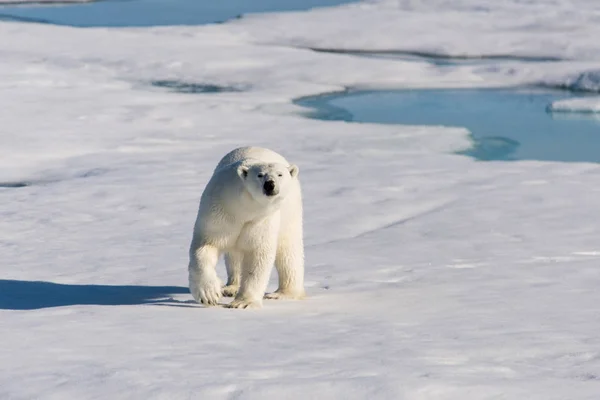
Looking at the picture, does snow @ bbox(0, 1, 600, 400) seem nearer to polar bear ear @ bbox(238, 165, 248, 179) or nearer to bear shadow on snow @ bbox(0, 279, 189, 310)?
bear shadow on snow @ bbox(0, 279, 189, 310)

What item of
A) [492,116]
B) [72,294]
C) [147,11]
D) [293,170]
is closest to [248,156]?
[293,170]

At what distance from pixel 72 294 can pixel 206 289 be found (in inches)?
31.5

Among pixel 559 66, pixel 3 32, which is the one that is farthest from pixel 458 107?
pixel 3 32

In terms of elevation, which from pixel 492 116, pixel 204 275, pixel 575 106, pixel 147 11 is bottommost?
pixel 492 116

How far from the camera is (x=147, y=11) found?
77.8ft

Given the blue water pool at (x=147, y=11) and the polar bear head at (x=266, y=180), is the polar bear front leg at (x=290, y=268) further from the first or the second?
the blue water pool at (x=147, y=11)

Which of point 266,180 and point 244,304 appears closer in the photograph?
point 266,180

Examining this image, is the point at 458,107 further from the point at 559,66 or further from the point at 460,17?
the point at 460,17

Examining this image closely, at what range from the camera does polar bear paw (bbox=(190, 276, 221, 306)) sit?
4.21 meters

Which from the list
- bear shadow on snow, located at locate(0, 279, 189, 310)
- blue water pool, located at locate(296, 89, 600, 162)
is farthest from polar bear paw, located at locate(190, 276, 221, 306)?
blue water pool, located at locate(296, 89, 600, 162)

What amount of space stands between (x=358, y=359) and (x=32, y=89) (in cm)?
1002

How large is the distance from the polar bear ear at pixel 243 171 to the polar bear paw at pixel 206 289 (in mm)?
433

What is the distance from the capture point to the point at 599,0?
22656 millimetres

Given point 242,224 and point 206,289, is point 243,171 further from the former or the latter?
point 206,289
